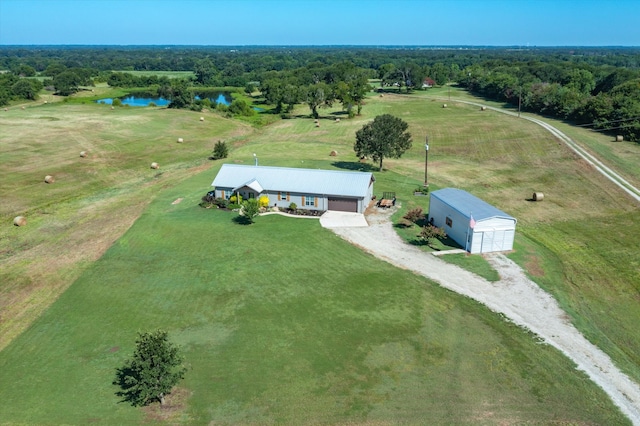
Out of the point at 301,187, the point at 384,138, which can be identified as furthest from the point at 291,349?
the point at 384,138

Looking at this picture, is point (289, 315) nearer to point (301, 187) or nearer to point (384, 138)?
point (301, 187)

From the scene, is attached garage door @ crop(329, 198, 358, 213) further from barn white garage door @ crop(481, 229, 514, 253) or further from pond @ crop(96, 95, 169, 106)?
pond @ crop(96, 95, 169, 106)

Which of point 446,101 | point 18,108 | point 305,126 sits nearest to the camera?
point 305,126

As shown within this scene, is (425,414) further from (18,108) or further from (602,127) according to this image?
(18,108)

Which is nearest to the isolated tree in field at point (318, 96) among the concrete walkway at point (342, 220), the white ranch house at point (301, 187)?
the white ranch house at point (301, 187)

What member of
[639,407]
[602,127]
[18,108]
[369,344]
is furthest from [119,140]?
[602,127]

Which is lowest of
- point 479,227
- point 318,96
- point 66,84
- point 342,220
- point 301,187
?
point 342,220

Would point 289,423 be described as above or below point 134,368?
below
